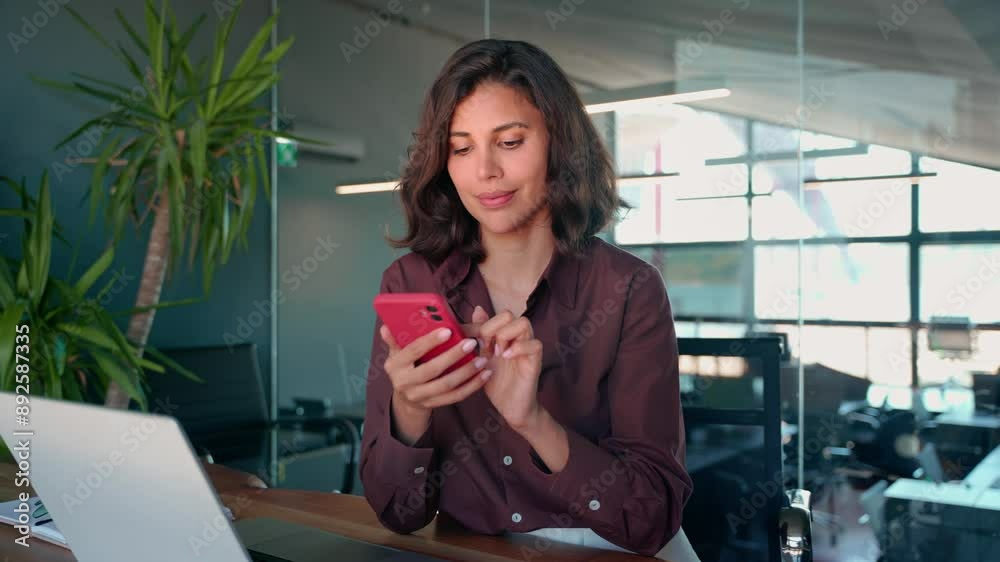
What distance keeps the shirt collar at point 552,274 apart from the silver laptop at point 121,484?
84 centimetres

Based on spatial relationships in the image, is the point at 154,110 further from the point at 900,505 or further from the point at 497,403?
the point at 900,505

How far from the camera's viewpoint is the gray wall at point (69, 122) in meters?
3.54

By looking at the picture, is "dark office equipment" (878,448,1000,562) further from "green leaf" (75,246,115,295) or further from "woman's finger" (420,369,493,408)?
"green leaf" (75,246,115,295)

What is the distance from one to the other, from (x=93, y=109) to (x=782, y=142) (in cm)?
314

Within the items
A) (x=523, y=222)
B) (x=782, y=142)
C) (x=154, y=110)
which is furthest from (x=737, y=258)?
(x=154, y=110)

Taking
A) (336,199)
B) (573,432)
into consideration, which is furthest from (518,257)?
(336,199)

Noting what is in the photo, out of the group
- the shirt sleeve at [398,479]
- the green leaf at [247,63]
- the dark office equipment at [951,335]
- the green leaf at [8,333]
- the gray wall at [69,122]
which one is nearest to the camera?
the shirt sleeve at [398,479]

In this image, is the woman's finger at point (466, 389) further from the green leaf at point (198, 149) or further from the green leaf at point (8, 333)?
the green leaf at point (198, 149)

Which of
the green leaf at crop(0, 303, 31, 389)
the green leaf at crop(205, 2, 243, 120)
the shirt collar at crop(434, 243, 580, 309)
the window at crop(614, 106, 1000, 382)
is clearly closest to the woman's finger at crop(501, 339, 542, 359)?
the shirt collar at crop(434, 243, 580, 309)

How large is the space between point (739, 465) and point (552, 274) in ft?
2.39

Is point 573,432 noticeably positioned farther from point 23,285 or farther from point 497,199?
point 23,285

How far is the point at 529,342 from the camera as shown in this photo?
119 cm

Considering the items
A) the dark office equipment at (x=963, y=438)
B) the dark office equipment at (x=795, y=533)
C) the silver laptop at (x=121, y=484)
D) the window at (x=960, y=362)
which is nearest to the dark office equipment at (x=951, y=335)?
the window at (x=960, y=362)

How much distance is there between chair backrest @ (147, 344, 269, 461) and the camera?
3.69 m
